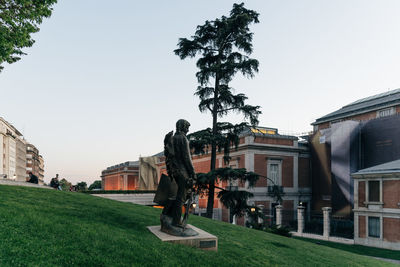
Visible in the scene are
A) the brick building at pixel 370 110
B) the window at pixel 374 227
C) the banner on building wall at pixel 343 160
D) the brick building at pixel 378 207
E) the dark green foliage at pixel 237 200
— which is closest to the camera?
the dark green foliage at pixel 237 200

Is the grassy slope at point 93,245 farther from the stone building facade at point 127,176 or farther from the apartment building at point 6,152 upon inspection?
the apartment building at point 6,152

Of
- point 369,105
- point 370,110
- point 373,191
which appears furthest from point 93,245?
point 369,105

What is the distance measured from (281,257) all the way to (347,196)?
26.0 m

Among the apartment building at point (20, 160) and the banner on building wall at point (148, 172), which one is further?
the apartment building at point (20, 160)

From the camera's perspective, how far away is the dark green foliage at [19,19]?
12.9 metres

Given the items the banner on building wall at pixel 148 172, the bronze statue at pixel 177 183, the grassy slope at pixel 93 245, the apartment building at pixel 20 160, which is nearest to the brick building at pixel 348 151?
the grassy slope at pixel 93 245

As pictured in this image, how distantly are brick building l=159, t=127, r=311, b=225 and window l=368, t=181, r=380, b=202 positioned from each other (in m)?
8.50

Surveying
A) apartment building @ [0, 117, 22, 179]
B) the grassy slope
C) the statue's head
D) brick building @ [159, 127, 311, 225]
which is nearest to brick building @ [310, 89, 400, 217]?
brick building @ [159, 127, 311, 225]

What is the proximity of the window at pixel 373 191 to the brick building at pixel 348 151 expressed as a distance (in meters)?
5.88

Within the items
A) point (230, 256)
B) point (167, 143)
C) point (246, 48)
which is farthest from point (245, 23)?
point (230, 256)

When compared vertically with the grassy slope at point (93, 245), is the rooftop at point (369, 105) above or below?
above

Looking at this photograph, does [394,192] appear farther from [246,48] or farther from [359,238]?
[246,48]

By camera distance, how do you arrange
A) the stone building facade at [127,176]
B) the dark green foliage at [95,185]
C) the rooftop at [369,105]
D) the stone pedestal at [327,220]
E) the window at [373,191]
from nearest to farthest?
the window at [373,191] → the stone pedestal at [327,220] → the rooftop at [369,105] → the stone building facade at [127,176] → the dark green foliage at [95,185]

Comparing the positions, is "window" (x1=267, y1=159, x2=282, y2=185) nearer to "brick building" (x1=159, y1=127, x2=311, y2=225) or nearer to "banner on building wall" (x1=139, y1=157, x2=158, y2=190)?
"brick building" (x1=159, y1=127, x2=311, y2=225)
